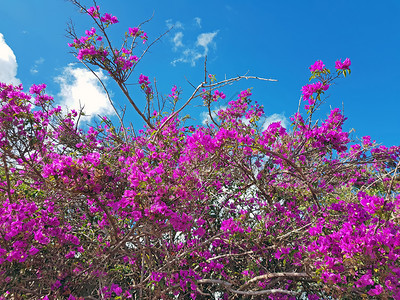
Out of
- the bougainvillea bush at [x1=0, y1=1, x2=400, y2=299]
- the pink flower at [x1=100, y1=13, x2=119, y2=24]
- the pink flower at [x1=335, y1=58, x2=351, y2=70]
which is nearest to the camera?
the bougainvillea bush at [x1=0, y1=1, x2=400, y2=299]

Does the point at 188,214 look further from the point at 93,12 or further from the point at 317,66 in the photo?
the point at 93,12

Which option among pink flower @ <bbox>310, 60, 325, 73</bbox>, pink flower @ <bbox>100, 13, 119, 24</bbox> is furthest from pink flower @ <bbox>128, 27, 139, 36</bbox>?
pink flower @ <bbox>310, 60, 325, 73</bbox>

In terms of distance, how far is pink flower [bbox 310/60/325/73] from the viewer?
3314mm

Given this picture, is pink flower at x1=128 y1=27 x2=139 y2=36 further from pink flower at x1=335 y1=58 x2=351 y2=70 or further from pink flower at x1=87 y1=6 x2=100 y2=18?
pink flower at x1=335 y1=58 x2=351 y2=70

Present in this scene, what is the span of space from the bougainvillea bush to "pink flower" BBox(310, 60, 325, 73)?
0.01 metres

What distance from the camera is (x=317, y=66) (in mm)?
3324

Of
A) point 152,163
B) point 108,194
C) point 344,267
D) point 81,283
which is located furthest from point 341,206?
point 81,283

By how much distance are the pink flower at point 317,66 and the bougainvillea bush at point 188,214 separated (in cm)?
1

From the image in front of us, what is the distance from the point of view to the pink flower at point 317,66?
331 cm

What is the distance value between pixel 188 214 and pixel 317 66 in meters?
2.33

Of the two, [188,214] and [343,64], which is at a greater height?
[343,64]

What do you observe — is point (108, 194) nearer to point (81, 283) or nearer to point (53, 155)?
point (81, 283)

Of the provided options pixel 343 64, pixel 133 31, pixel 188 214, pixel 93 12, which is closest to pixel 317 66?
pixel 343 64

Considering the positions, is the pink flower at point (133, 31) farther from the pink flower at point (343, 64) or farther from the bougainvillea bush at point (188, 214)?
the pink flower at point (343, 64)
